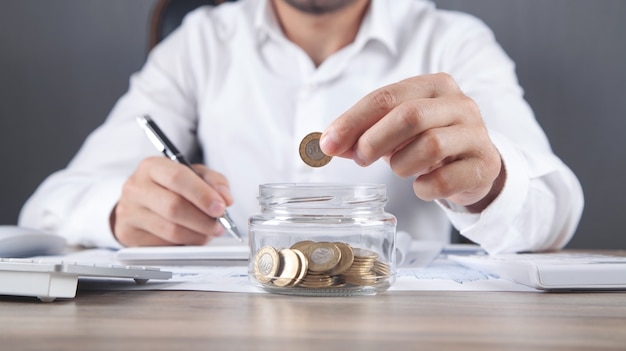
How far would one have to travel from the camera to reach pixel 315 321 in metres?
0.50

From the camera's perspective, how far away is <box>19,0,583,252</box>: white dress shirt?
134cm

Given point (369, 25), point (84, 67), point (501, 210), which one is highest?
point (369, 25)

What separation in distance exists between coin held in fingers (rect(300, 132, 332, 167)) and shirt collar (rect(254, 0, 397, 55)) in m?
0.78

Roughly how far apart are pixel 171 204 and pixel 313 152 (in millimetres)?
277

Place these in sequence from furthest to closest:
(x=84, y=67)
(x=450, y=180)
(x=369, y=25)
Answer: (x=84, y=67)
(x=369, y=25)
(x=450, y=180)

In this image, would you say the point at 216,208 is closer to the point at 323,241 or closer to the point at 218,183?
the point at 218,183

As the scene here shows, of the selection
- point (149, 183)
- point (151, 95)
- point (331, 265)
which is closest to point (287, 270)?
point (331, 265)

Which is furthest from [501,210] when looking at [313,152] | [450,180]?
[313,152]

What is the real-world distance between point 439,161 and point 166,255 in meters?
0.33

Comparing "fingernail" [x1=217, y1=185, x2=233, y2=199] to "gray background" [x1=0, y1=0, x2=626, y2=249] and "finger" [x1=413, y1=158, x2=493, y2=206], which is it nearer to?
"finger" [x1=413, y1=158, x2=493, y2=206]

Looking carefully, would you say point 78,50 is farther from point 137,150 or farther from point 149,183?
point 149,183

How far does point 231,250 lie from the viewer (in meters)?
0.83

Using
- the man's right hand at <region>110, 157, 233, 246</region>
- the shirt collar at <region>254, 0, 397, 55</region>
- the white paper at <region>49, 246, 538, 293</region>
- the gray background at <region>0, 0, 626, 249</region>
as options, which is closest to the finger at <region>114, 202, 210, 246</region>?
the man's right hand at <region>110, 157, 233, 246</region>

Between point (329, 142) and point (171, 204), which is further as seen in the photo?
point (171, 204)
